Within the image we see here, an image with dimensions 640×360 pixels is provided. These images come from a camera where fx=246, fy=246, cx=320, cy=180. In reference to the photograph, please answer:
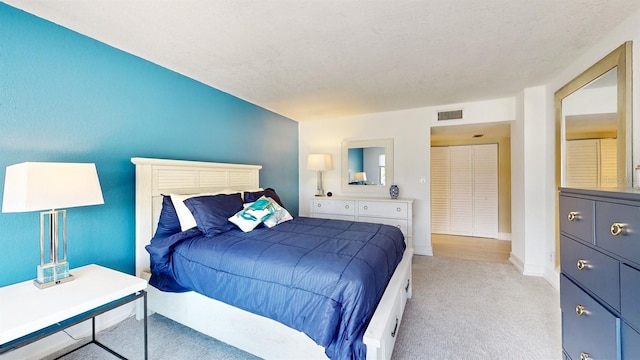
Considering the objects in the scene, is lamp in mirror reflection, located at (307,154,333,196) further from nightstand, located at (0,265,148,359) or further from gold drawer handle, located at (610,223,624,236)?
gold drawer handle, located at (610,223,624,236)

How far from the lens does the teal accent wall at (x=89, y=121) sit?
5.34 feet

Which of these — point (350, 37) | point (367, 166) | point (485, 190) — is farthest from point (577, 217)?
point (485, 190)

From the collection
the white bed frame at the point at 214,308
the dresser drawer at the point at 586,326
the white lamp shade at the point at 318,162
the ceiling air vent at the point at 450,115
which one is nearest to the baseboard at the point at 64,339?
the white bed frame at the point at 214,308

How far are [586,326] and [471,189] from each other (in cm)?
445

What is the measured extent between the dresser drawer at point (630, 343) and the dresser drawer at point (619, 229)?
0.86 ft

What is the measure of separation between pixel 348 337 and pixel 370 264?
1.43 ft

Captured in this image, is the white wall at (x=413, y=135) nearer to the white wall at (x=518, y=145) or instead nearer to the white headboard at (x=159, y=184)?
the white wall at (x=518, y=145)

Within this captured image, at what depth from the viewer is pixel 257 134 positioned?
12.3ft

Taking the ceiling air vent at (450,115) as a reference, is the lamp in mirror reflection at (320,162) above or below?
below

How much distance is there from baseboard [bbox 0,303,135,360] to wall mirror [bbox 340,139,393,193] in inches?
134

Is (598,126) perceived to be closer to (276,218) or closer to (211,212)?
(276,218)

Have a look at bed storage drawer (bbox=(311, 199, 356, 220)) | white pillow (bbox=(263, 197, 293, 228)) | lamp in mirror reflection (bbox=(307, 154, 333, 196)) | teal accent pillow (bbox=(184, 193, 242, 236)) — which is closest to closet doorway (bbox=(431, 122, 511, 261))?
bed storage drawer (bbox=(311, 199, 356, 220))

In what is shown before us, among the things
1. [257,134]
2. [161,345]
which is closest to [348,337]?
[161,345]

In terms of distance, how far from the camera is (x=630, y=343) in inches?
35.1
